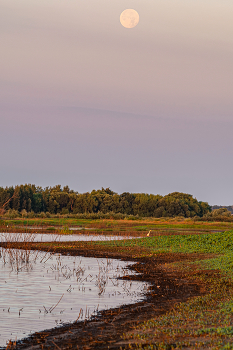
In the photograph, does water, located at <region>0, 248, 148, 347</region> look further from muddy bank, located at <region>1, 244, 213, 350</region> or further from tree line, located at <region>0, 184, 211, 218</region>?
tree line, located at <region>0, 184, 211, 218</region>

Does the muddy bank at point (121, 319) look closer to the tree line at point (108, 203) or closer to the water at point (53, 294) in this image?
the water at point (53, 294)

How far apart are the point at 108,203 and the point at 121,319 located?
104 meters

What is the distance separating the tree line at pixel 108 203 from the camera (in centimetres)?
11016

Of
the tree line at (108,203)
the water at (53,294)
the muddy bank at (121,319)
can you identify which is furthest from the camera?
the tree line at (108,203)

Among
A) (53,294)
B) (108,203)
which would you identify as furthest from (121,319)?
(108,203)

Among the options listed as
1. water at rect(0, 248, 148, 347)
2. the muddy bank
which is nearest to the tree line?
water at rect(0, 248, 148, 347)

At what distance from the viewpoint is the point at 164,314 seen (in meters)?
11.4

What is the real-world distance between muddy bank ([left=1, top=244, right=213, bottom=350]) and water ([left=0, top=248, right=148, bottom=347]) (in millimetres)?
473

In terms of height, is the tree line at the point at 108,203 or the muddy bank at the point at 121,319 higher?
the tree line at the point at 108,203

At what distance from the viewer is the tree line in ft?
361

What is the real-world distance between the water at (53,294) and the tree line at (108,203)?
282 feet

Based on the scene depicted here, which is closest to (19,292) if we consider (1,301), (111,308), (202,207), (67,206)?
(1,301)

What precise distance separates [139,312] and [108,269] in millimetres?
9981

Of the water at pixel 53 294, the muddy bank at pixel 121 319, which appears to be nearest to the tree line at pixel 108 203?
the water at pixel 53 294
